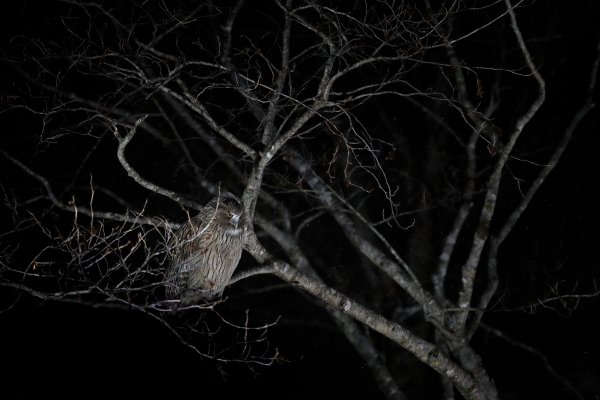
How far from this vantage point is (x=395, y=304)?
743cm

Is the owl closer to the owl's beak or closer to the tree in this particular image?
the owl's beak

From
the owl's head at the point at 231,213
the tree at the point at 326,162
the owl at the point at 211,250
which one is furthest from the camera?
the tree at the point at 326,162

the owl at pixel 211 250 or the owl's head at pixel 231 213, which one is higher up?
the owl's head at pixel 231 213

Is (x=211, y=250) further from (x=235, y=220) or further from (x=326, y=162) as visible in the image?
(x=326, y=162)

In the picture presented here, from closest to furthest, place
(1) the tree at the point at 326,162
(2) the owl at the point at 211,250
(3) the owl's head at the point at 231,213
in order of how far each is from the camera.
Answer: (3) the owl's head at the point at 231,213 < (2) the owl at the point at 211,250 < (1) the tree at the point at 326,162

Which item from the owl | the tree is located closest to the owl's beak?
the owl

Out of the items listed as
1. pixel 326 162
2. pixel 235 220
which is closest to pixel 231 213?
pixel 235 220

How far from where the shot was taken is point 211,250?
13.8ft

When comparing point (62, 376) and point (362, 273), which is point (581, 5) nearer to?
point (362, 273)

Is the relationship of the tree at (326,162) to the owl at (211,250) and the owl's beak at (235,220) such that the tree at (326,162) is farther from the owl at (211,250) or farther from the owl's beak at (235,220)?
the owl's beak at (235,220)

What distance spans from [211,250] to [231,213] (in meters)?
0.37

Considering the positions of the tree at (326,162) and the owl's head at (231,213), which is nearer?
the owl's head at (231,213)

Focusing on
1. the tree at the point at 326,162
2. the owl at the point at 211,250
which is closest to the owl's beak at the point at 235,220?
the owl at the point at 211,250

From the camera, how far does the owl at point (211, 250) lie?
4.07m
